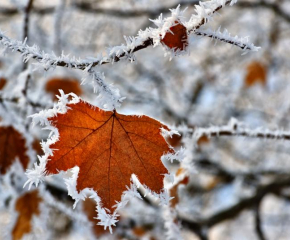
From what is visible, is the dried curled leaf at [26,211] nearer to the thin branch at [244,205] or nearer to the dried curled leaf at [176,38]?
the thin branch at [244,205]

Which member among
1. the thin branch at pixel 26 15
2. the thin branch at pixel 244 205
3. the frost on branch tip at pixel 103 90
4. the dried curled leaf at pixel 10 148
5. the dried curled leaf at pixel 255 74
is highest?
the dried curled leaf at pixel 255 74

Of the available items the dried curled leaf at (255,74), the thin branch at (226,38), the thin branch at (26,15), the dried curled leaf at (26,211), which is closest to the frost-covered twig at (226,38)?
the thin branch at (226,38)

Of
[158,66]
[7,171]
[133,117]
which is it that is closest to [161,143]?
[133,117]

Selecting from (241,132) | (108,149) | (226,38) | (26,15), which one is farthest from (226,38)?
(26,15)

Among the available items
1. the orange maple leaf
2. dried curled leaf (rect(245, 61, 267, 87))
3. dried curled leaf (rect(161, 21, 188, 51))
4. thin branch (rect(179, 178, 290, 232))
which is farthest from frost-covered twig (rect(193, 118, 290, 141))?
dried curled leaf (rect(245, 61, 267, 87))

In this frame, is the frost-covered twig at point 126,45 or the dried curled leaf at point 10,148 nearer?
the frost-covered twig at point 126,45

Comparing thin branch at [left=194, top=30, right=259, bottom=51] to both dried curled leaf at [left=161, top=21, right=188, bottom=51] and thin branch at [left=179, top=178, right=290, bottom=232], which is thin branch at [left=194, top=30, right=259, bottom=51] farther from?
thin branch at [left=179, top=178, right=290, bottom=232]

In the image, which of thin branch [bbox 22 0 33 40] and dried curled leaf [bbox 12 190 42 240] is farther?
dried curled leaf [bbox 12 190 42 240]
